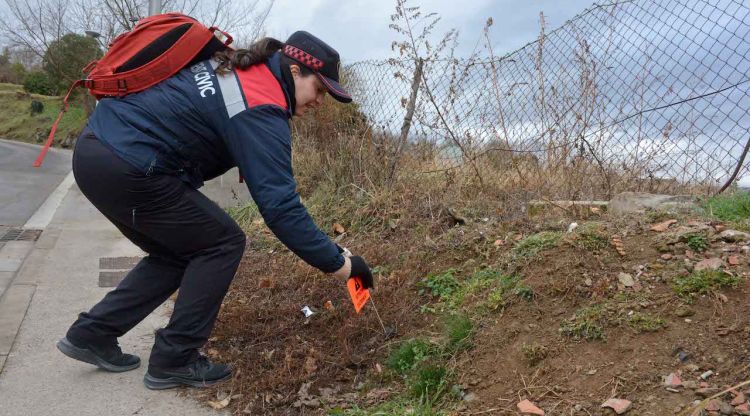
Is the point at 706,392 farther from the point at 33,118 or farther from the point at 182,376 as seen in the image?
the point at 33,118

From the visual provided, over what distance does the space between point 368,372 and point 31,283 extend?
10.2ft

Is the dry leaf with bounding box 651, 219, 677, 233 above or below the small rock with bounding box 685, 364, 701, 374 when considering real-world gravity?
above

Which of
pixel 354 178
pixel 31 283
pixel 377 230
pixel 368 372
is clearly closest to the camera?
pixel 368 372

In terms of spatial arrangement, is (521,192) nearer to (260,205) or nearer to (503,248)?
(503,248)

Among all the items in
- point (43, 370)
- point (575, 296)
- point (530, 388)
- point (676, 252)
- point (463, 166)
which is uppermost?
point (463, 166)

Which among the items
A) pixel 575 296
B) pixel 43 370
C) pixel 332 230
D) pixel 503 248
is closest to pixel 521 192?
pixel 503 248

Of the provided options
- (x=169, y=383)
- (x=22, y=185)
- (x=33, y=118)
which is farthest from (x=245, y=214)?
(x=33, y=118)

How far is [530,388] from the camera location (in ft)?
8.61

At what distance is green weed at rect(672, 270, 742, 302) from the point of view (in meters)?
2.77

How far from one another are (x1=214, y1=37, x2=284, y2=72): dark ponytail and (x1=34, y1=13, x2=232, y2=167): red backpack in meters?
0.12

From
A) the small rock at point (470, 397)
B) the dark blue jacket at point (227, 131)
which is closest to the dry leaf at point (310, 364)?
the dark blue jacket at point (227, 131)

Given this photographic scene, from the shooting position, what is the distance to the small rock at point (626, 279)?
301 cm

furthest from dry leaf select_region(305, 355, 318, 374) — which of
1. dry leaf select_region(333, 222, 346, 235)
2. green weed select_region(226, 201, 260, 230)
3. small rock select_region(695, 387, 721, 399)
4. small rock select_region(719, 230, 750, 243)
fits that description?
green weed select_region(226, 201, 260, 230)

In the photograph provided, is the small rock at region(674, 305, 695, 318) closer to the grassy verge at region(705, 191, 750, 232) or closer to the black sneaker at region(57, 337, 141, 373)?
the grassy verge at region(705, 191, 750, 232)
